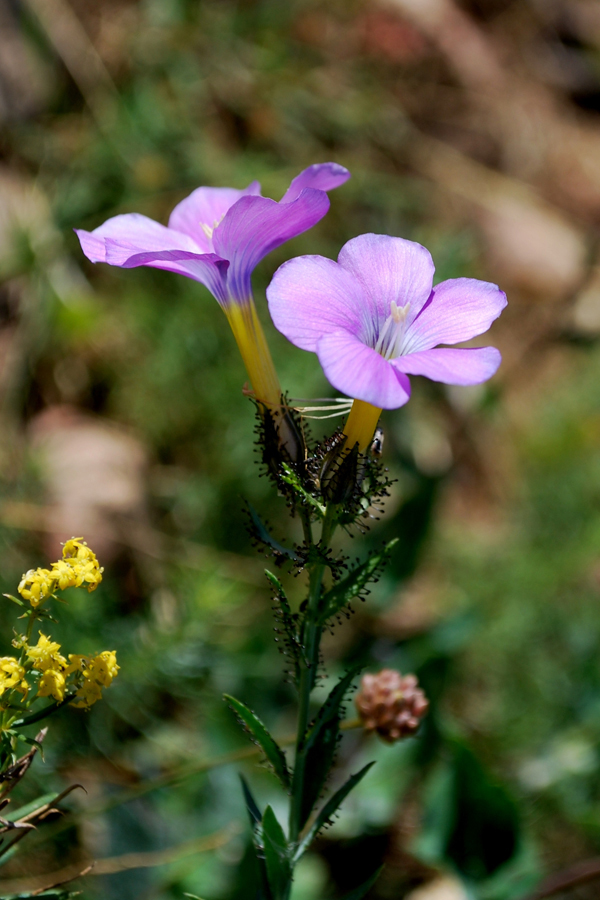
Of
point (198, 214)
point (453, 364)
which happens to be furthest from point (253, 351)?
point (453, 364)

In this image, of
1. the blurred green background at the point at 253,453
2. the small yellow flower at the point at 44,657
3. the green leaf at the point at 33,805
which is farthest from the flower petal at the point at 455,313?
the blurred green background at the point at 253,453

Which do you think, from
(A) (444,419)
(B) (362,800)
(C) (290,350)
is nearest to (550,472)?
(A) (444,419)

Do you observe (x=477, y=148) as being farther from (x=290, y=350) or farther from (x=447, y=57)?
(x=290, y=350)

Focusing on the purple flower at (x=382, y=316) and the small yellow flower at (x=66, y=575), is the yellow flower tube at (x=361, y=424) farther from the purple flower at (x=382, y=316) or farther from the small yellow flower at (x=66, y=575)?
the small yellow flower at (x=66, y=575)

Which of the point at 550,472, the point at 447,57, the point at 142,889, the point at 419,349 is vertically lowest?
the point at 142,889

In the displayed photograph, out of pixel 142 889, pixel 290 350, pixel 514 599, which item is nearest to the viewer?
pixel 142 889

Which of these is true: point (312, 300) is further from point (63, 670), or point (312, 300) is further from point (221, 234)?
point (63, 670)
